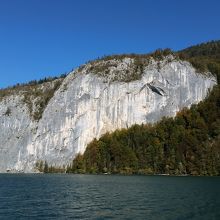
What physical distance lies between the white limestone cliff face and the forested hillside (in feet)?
15.8

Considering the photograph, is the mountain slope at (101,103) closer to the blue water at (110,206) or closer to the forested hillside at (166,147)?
the forested hillside at (166,147)

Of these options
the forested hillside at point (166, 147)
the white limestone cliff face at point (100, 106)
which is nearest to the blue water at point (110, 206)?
the forested hillside at point (166, 147)

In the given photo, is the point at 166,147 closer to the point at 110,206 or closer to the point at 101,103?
the point at 101,103

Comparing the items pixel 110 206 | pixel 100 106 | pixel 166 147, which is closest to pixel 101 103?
pixel 100 106

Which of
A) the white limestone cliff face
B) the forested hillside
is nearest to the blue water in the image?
the forested hillside

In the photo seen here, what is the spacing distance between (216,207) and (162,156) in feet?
309

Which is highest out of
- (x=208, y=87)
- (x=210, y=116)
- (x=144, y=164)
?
(x=208, y=87)

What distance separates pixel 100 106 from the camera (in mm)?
154000

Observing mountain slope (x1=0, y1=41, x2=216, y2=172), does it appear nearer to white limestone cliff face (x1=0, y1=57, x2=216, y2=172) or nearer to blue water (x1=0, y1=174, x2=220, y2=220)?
white limestone cliff face (x1=0, y1=57, x2=216, y2=172)

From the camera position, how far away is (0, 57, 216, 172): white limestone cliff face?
15112 cm

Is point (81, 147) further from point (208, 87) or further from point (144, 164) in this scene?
point (208, 87)

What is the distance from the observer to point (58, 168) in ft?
487

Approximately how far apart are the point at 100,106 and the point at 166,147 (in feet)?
96.0

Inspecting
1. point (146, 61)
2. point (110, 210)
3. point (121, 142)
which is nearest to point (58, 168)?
point (121, 142)
